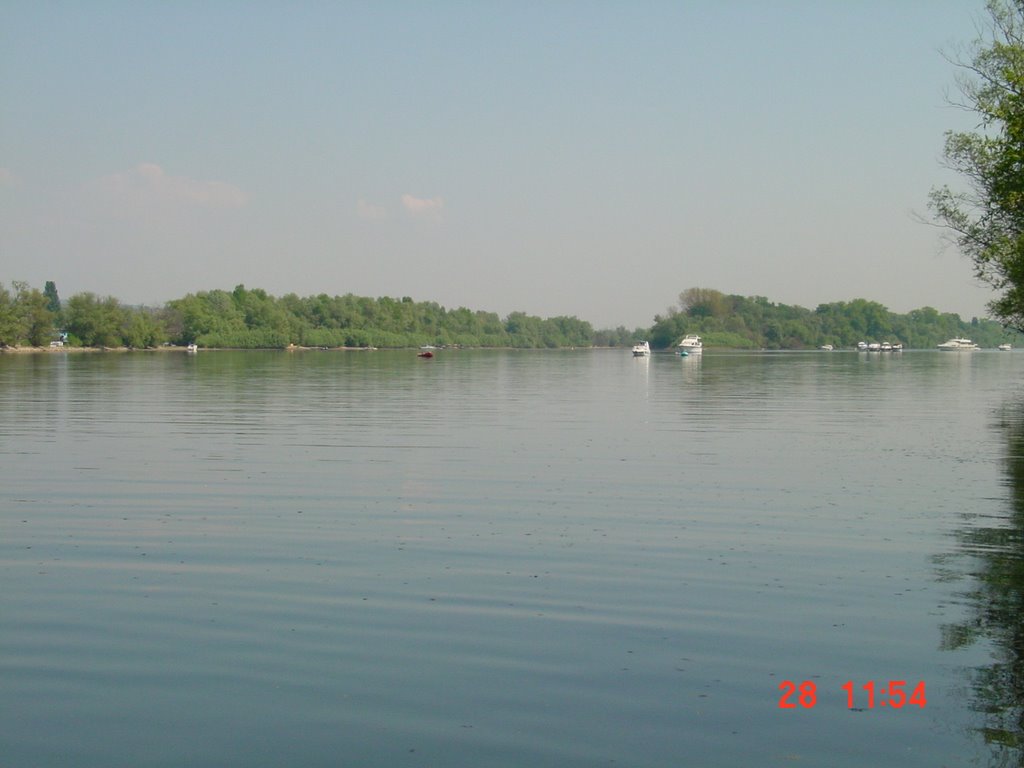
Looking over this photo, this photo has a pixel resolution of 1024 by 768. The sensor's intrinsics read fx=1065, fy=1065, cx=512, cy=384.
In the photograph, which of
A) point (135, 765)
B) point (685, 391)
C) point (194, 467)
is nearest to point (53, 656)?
point (135, 765)

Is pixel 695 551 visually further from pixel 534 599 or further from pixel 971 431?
pixel 971 431

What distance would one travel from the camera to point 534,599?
44.0 ft

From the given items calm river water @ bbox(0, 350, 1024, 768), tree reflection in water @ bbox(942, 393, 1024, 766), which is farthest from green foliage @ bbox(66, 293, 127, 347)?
tree reflection in water @ bbox(942, 393, 1024, 766)

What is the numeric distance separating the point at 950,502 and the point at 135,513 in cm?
1586

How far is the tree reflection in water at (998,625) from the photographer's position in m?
9.15
